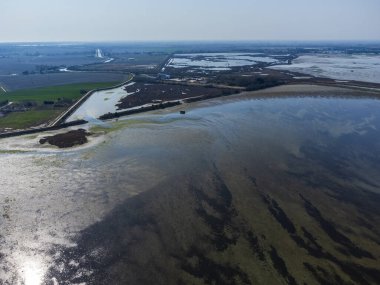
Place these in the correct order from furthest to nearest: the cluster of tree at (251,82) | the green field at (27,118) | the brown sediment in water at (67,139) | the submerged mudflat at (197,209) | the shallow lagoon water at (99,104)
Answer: the cluster of tree at (251,82) < the shallow lagoon water at (99,104) < the green field at (27,118) < the brown sediment in water at (67,139) < the submerged mudflat at (197,209)

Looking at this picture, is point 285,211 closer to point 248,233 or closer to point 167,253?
point 248,233

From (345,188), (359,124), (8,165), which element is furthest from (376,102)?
(8,165)

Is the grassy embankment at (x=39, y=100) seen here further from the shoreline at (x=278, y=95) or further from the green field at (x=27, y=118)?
the shoreline at (x=278, y=95)

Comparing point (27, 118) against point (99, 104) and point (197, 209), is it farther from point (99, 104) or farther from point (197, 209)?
point (197, 209)

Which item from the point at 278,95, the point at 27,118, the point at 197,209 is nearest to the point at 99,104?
the point at 27,118

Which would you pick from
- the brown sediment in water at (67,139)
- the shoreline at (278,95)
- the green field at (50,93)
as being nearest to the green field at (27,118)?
the shoreline at (278,95)

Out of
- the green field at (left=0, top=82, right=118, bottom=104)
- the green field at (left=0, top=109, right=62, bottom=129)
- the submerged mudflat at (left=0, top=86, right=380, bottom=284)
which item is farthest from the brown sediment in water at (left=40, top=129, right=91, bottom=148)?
the green field at (left=0, top=82, right=118, bottom=104)

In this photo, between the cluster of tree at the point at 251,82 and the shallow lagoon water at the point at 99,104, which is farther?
the cluster of tree at the point at 251,82
